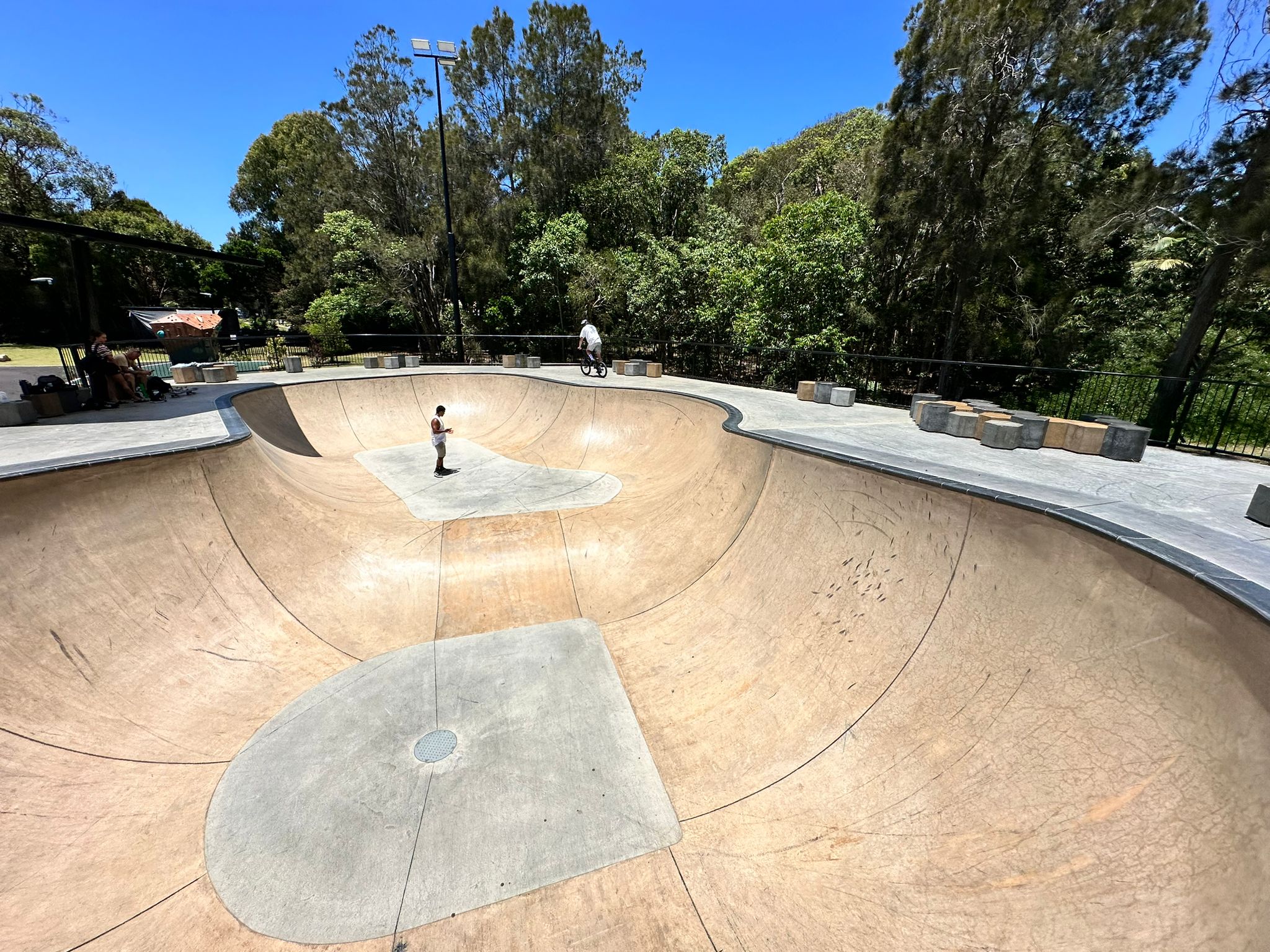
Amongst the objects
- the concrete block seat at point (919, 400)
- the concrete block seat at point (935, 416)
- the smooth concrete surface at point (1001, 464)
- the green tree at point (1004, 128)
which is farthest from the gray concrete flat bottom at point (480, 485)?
the green tree at point (1004, 128)

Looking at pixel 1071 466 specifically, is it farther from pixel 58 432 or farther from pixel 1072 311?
pixel 1072 311

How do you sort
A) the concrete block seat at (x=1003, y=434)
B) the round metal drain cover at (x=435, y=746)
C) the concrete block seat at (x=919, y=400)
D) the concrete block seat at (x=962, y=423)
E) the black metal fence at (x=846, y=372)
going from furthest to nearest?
the black metal fence at (x=846, y=372), the concrete block seat at (x=919, y=400), the concrete block seat at (x=962, y=423), the concrete block seat at (x=1003, y=434), the round metal drain cover at (x=435, y=746)

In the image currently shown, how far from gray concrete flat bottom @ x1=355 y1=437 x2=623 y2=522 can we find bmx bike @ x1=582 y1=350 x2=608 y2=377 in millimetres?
4846

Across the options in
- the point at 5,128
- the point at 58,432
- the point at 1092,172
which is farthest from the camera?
the point at 5,128

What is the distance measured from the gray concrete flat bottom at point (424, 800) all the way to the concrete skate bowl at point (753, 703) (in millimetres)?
126

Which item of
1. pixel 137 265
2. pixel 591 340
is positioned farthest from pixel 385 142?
pixel 137 265

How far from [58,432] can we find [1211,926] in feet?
40.4

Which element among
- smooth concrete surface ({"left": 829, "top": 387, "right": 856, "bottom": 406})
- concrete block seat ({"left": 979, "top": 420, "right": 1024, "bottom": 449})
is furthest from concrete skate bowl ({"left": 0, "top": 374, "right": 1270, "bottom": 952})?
smooth concrete surface ({"left": 829, "top": 387, "right": 856, "bottom": 406})

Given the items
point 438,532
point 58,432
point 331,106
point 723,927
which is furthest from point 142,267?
point 723,927

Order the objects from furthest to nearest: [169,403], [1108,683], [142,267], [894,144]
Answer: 1. [142,267]
2. [894,144]
3. [169,403]
4. [1108,683]

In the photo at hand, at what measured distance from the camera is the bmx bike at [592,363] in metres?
16.0

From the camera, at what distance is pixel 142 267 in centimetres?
4250

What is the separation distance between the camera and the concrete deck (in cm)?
355

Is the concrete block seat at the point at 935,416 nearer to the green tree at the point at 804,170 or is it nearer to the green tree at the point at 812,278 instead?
the green tree at the point at 812,278
